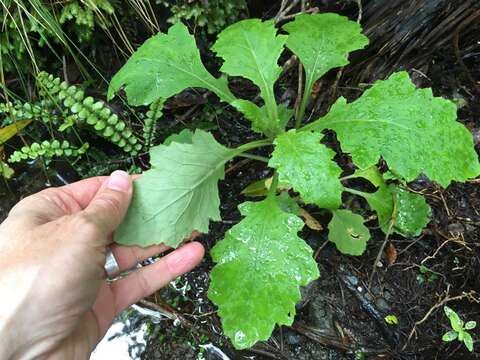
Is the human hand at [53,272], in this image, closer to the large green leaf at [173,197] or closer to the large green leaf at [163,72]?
the large green leaf at [173,197]

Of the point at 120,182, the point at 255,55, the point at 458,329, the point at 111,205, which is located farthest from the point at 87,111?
the point at 458,329

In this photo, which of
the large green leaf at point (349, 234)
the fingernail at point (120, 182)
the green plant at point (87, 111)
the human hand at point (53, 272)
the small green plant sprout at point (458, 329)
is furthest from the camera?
the green plant at point (87, 111)

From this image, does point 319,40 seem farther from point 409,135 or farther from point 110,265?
point 110,265

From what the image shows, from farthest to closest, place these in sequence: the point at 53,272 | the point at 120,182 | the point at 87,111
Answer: the point at 87,111 < the point at 120,182 < the point at 53,272

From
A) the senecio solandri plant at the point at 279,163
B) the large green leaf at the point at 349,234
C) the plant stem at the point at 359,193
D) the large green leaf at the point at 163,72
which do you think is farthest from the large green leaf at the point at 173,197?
the plant stem at the point at 359,193

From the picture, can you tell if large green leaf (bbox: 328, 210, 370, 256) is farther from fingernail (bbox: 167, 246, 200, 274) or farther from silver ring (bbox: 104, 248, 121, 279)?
silver ring (bbox: 104, 248, 121, 279)

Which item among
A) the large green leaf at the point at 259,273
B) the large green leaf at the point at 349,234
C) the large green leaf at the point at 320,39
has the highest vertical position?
the large green leaf at the point at 320,39

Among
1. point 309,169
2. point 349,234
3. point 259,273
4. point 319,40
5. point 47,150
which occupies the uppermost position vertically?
point 47,150
